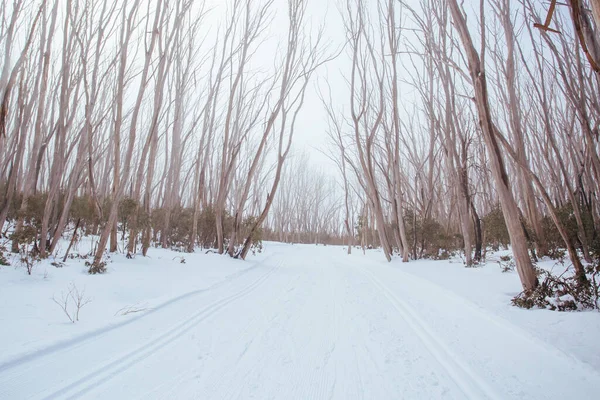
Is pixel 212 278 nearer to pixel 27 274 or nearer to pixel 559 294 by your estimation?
pixel 27 274

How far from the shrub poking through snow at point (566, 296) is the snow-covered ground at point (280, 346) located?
17 cm

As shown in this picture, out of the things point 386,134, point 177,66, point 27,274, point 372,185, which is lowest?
point 27,274

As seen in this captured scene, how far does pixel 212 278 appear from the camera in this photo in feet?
18.4

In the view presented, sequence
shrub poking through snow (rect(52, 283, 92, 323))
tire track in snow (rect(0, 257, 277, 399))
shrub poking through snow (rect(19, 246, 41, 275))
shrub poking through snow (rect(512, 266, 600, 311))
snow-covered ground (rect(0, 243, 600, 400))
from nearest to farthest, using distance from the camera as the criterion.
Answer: tire track in snow (rect(0, 257, 277, 399)) → snow-covered ground (rect(0, 243, 600, 400)) → shrub poking through snow (rect(52, 283, 92, 323)) → shrub poking through snow (rect(512, 266, 600, 311)) → shrub poking through snow (rect(19, 246, 41, 275))

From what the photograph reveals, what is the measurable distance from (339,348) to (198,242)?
11.3m

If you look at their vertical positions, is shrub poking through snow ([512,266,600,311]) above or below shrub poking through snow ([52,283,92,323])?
above

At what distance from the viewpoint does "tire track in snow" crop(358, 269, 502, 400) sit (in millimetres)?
1806

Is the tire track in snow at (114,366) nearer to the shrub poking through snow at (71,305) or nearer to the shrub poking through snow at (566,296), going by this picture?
the shrub poking through snow at (71,305)

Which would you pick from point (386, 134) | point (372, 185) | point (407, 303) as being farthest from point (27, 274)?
point (386, 134)

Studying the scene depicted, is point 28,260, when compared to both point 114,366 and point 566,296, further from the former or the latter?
point 566,296

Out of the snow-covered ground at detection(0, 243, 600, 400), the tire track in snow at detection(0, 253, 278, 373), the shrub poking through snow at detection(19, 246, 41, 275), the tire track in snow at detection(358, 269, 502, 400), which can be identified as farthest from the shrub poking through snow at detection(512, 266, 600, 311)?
the shrub poking through snow at detection(19, 246, 41, 275)

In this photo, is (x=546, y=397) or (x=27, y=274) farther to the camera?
(x=27, y=274)

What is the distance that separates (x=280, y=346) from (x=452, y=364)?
1285 millimetres

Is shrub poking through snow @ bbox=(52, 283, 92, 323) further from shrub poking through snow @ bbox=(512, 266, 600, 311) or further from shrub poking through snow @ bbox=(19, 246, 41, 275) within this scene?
shrub poking through snow @ bbox=(512, 266, 600, 311)
